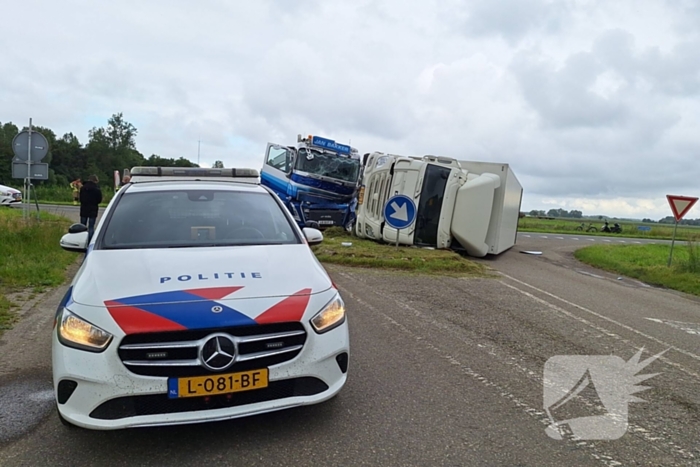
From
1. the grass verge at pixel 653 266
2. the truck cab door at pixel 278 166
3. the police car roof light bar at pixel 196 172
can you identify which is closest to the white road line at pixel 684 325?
the grass verge at pixel 653 266

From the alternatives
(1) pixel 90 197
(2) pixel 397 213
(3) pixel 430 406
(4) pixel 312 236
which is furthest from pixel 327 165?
(3) pixel 430 406

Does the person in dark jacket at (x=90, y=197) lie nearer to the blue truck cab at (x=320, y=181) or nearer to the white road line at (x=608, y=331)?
the blue truck cab at (x=320, y=181)

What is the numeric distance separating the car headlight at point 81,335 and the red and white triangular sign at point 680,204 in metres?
15.2

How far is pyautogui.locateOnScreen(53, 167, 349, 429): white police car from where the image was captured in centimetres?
306

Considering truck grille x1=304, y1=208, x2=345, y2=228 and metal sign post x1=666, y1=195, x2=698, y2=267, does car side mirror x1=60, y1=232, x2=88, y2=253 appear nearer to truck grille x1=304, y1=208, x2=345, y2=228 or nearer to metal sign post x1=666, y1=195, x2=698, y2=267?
truck grille x1=304, y1=208, x2=345, y2=228

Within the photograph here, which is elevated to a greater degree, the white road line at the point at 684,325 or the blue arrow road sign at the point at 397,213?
the blue arrow road sign at the point at 397,213

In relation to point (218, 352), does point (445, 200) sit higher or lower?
higher

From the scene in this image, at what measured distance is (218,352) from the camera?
3098 mm

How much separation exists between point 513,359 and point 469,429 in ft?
5.84

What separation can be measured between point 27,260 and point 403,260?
7.11 m

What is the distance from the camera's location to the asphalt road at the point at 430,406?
323cm

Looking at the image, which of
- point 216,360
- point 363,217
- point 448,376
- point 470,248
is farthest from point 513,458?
point 363,217

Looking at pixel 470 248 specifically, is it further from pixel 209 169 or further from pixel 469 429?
pixel 469 429

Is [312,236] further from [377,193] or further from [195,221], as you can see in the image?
[377,193]
